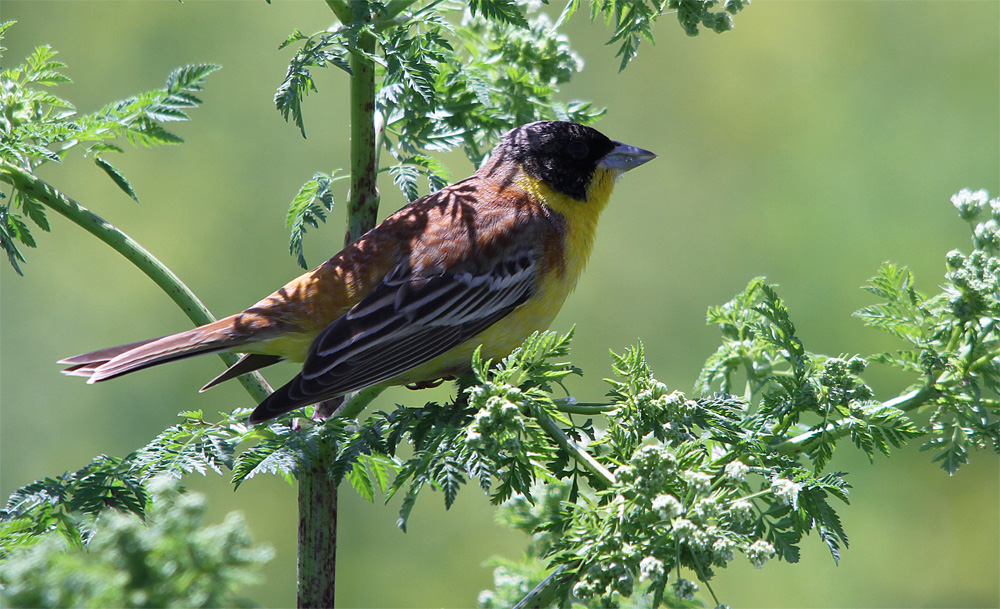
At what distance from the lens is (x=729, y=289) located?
6660 millimetres

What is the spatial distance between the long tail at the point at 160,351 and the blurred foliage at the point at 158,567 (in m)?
1.55

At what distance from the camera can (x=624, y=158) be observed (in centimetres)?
393

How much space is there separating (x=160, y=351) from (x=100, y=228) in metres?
0.54

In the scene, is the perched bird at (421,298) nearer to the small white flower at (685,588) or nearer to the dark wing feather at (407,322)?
the dark wing feather at (407,322)

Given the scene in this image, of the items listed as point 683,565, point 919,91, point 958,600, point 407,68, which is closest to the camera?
point 683,565

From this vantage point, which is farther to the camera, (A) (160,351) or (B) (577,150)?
(B) (577,150)

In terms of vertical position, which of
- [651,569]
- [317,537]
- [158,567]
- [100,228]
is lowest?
[651,569]

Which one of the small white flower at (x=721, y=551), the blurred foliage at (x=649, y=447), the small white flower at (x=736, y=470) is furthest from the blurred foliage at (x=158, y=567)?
the small white flower at (x=736, y=470)

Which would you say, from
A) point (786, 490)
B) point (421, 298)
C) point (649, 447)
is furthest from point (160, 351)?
point (786, 490)

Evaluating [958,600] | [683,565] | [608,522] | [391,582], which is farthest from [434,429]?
[958,600]

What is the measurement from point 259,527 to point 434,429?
3.90 m

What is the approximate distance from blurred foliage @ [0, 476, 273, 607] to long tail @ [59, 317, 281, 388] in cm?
155

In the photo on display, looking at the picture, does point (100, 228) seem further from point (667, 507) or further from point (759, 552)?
point (759, 552)

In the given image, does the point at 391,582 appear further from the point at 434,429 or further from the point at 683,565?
the point at 683,565
